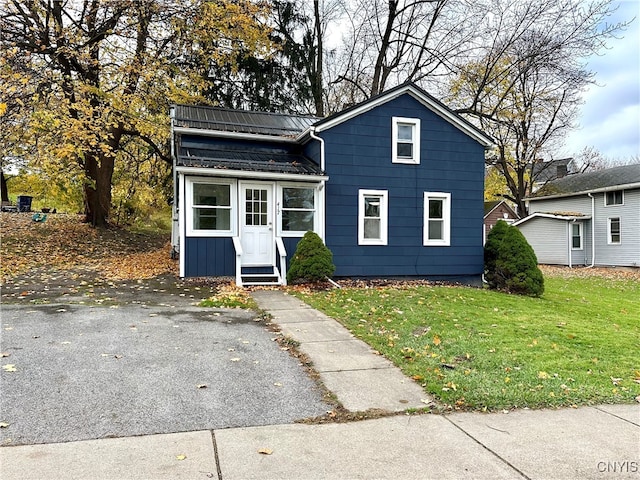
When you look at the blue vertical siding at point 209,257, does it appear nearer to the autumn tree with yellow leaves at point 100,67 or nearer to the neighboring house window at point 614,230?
the autumn tree with yellow leaves at point 100,67

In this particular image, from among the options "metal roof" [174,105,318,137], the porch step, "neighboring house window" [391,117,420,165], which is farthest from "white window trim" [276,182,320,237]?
"neighboring house window" [391,117,420,165]

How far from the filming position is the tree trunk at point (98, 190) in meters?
17.3

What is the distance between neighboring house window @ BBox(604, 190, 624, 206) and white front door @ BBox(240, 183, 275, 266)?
19.0 meters

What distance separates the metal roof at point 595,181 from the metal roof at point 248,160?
1734 centimetres

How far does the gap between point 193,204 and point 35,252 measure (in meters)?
6.63

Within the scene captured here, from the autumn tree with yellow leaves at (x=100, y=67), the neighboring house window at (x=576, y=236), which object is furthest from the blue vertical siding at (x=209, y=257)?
the neighboring house window at (x=576, y=236)

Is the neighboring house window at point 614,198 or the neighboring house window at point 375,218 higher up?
the neighboring house window at point 614,198

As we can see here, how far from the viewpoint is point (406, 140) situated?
12.8 m

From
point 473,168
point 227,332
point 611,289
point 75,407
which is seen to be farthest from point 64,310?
point 611,289

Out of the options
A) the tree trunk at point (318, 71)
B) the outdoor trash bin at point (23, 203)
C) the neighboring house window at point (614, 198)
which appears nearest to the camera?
the neighboring house window at point (614, 198)

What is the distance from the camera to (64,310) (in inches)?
284

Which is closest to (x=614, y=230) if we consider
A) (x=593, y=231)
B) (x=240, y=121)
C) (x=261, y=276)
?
(x=593, y=231)

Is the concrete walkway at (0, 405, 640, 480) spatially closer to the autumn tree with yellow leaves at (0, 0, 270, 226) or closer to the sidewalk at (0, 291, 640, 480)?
the sidewalk at (0, 291, 640, 480)

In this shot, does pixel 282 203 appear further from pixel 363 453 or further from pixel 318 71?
pixel 318 71
